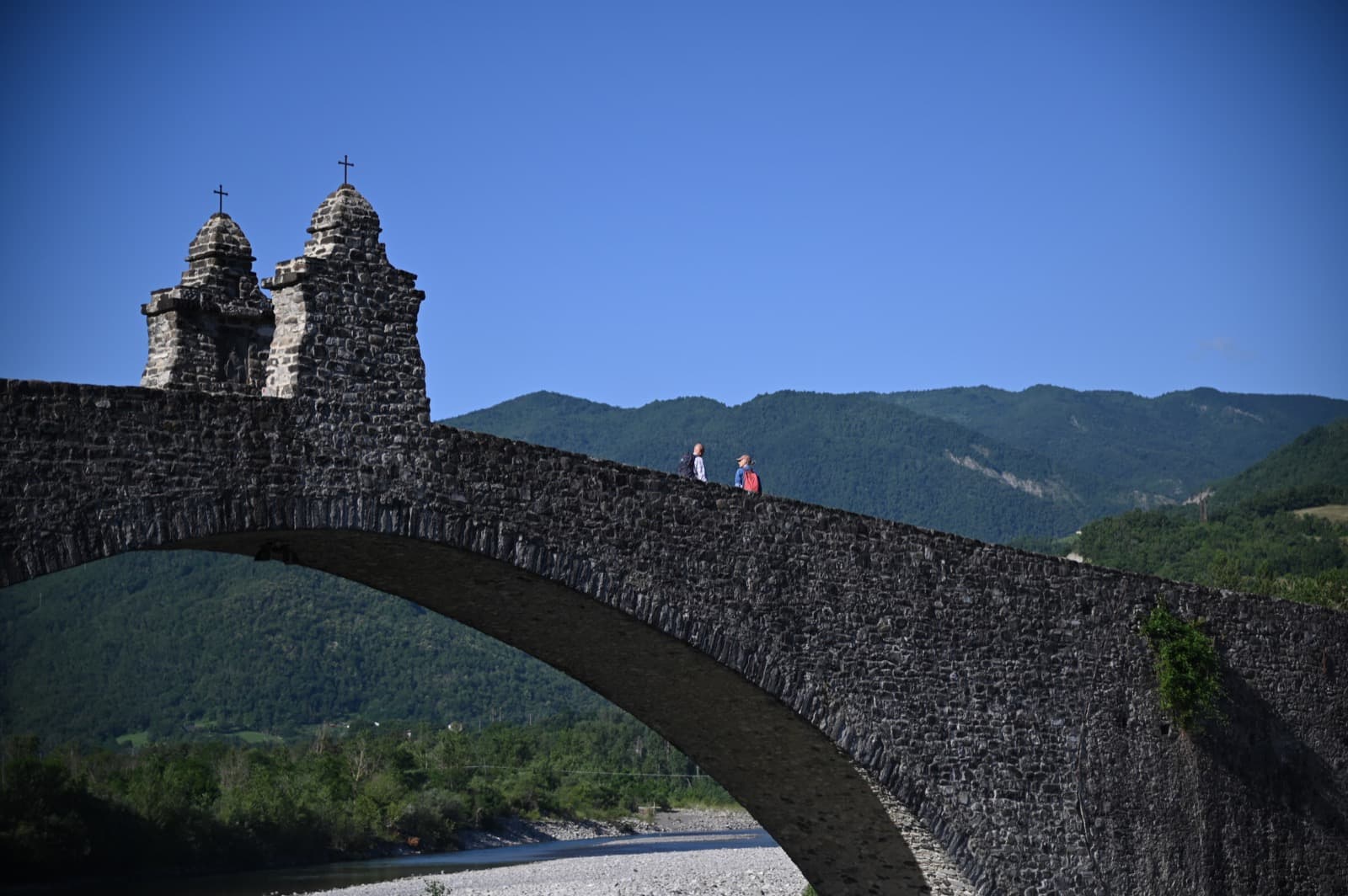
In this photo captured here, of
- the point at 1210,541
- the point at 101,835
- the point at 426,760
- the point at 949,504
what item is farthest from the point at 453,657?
the point at 949,504

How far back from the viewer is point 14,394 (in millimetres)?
11328

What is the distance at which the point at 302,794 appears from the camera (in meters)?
41.3

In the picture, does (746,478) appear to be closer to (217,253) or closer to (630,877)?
(217,253)

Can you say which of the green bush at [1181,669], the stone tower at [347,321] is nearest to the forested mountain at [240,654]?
the green bush at [1181,669]

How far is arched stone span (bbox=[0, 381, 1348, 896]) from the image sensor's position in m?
12.1

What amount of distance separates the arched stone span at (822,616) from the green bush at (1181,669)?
7.6 inches

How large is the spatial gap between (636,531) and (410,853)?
30.0 metres

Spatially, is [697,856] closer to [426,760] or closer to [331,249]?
[426,760]

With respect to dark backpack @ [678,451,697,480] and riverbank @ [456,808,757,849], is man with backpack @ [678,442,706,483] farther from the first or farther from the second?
riverbank @ [456,808,757,849]

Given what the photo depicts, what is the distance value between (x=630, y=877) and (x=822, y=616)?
64.8ft

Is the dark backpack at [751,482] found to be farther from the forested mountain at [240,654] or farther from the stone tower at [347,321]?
the forested mountain at [240,654]

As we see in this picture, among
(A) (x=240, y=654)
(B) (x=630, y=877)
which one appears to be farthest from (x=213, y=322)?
(A) (x=240, y=654)

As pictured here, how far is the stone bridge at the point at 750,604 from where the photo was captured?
40.4 feet

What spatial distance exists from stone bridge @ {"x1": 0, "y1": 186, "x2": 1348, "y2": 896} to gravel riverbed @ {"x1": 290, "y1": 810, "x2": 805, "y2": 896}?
30.7 ft
